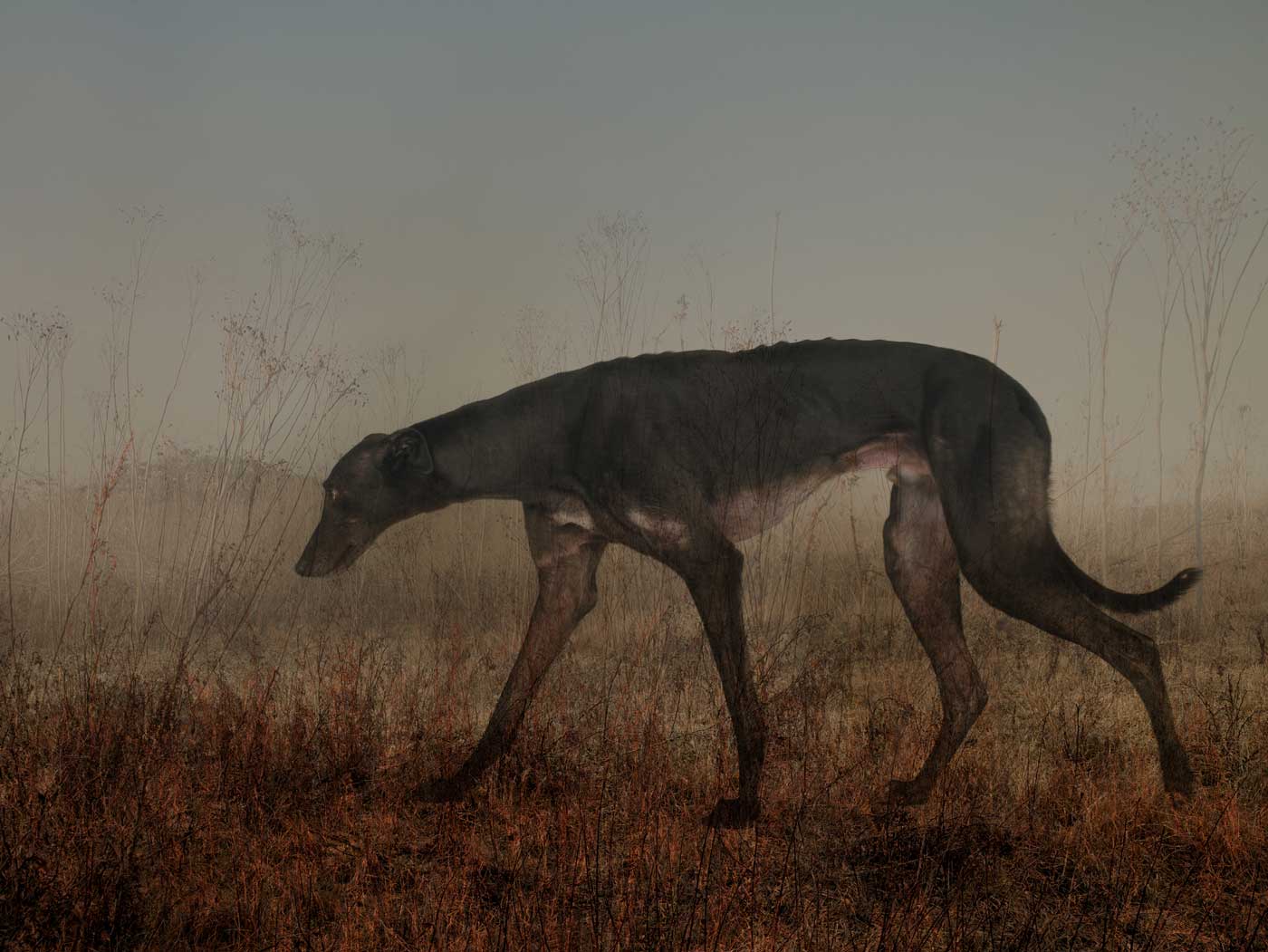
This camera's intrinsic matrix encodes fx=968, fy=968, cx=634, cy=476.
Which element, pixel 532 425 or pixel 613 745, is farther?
pixel 532 425

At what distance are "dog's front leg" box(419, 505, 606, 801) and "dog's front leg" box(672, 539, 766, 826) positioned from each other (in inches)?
25.7

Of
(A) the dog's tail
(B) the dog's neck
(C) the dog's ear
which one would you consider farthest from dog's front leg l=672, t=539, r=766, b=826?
(A) the dog's tail

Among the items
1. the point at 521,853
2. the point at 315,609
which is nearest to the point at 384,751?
the point at 521,853

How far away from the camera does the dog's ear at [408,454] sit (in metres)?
4.66

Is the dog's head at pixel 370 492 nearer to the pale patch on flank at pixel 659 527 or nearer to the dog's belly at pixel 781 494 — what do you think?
the dog's belly at pixel 781 494

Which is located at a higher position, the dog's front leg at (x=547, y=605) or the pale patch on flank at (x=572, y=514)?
the pale patch on flank at (x=572, y=514)

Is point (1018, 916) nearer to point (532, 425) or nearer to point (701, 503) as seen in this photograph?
point (701, 503)

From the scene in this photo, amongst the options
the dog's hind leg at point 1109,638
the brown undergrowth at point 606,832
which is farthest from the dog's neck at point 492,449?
the dog's hind leg at point 1109,638

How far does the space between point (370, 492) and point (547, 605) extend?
1049mm

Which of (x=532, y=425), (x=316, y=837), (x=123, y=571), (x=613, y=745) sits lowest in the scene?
(x=316, y=837)

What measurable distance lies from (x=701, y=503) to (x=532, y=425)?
967 millimetres

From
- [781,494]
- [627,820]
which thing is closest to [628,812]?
[627,820]

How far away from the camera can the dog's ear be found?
183 inches

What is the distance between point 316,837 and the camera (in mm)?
3291
